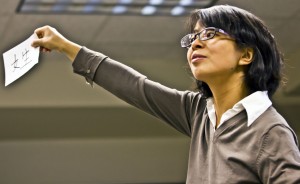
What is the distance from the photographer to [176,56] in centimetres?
454

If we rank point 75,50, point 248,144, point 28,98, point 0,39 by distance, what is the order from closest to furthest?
point 248,144 → point 75,50 → point 0,39 → point 28,98

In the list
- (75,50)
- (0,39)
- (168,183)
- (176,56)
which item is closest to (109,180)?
(168,183)

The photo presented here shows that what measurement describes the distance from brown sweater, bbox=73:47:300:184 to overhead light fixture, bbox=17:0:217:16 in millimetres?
2274

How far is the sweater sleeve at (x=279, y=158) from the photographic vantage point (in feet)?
2.53

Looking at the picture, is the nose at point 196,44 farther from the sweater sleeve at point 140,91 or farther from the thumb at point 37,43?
the thumb at point 37,43

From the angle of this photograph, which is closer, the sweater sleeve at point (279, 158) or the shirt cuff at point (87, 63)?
the sweater sleeve at point (279, 158)

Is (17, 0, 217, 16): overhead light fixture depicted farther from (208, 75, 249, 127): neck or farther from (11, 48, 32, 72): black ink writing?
(208, 75, 249, 127): neck

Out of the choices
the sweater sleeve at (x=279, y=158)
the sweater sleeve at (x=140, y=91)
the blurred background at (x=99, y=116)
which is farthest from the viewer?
the blurred background at (x=99, y=116)

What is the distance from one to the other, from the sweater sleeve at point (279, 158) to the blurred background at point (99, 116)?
2.91m

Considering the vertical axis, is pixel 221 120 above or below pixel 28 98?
above

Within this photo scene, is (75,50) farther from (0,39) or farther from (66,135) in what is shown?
(66,135)

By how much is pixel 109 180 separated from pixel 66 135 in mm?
546

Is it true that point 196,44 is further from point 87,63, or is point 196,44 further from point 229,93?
point 87,63

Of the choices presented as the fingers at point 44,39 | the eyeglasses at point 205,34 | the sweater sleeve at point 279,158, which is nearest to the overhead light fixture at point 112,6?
the fingers at point 44,39
